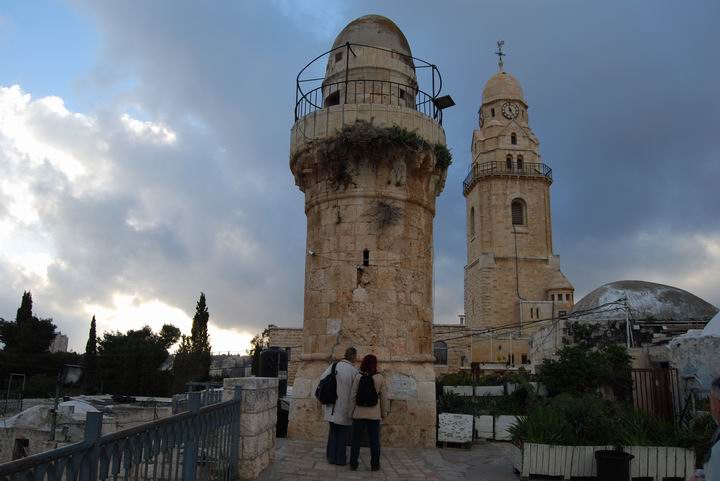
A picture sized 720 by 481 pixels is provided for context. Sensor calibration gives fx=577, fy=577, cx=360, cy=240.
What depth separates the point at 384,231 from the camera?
10289mm

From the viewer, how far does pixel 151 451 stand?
153 inches

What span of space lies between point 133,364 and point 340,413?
3615 centimetres

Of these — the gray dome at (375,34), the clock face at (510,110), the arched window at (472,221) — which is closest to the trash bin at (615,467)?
the gray dome at (375,34)

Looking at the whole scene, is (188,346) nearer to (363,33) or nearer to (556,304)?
(556,304)

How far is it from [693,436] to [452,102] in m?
7.33

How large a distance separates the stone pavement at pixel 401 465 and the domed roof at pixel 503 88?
43900mm

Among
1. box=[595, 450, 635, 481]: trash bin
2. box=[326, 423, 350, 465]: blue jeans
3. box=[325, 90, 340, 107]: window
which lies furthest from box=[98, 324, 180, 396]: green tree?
box=[595, 450, 635, 481]: trash bin

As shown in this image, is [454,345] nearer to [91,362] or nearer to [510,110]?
[510,110]

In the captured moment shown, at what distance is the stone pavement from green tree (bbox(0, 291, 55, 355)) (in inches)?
1507

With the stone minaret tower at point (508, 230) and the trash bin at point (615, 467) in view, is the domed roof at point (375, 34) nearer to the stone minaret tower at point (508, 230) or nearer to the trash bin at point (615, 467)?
the trash bin at point (615, 467)

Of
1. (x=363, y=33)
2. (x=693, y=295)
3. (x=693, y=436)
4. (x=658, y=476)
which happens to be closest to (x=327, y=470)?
(x=658, y=476)

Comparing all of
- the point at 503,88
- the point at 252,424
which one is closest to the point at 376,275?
the point at 252,424

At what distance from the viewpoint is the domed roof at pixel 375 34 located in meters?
11.9

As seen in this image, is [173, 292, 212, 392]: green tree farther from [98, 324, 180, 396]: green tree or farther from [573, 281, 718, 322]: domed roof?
[573, 281, 718, 322]: domed roof
